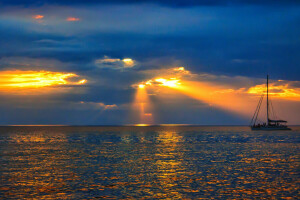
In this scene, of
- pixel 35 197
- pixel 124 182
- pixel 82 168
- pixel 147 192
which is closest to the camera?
pixel 35 197

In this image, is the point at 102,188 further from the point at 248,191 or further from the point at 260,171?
the point at 260,171

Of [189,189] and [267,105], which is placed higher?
[267,105]

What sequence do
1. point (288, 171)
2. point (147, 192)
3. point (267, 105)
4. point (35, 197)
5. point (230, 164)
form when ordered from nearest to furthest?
point (35, 197), point (147, 192), point (288, 171), point (230, 164), point (267, 105)

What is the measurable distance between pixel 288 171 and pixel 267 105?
500 ft

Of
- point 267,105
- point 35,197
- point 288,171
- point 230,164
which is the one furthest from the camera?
point 267,105

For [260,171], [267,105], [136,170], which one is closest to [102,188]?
[136,170]

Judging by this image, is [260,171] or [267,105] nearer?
[260,171]

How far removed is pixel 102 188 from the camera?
109ft

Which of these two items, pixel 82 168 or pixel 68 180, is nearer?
Result: pixel 68 180

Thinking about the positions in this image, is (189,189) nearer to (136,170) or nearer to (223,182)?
(223,182)

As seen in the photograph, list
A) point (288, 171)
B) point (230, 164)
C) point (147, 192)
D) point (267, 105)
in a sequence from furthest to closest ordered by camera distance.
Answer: point (267, 105) < point (230, 164) < point (288, 171) < point (147, 192)

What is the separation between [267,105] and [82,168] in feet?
524

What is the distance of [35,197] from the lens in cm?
2927

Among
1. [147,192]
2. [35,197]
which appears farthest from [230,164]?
[35,197]
